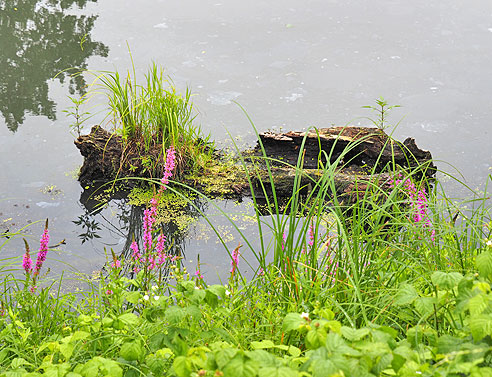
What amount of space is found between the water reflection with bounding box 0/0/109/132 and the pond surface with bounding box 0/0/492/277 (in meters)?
0.02

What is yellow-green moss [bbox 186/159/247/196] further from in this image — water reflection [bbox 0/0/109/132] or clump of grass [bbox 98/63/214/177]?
water reflection [bbox 0/0/109/132]

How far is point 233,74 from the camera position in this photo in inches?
204

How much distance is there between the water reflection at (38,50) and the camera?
4801 millimetres

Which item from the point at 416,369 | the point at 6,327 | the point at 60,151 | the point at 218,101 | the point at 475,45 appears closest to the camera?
the point at 416,369

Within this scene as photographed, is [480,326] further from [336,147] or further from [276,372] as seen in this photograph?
[336,147]

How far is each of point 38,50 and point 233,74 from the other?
1.78 metres

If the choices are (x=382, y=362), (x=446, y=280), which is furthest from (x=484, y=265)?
(x=382, y=362)

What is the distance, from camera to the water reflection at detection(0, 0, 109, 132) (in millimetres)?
4801

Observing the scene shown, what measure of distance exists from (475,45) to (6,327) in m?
4.91

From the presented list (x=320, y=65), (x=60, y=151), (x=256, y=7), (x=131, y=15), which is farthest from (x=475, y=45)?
(x=60, y=151)

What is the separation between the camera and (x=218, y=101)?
4812 millimetres

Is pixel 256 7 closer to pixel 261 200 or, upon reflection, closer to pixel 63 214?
pixel 261 200

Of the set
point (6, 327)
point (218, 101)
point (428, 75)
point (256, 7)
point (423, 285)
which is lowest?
point (6, 327)

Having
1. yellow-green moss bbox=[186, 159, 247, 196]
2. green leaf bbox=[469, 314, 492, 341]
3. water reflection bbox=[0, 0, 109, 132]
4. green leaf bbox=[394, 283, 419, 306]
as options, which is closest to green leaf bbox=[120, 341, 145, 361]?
green leaf bbox=[394, 283, 419, 306]
